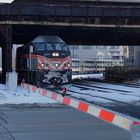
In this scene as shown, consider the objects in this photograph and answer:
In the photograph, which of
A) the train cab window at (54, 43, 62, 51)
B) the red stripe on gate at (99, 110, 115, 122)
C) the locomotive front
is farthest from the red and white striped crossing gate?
the train cab window at (54, 43, 62, 51)

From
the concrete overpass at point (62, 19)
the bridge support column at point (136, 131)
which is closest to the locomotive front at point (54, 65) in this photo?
the concrete overpass at point (62, 19)

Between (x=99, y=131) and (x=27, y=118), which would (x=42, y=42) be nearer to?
(x=27, y=118)

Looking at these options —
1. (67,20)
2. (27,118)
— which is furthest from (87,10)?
(27,118)

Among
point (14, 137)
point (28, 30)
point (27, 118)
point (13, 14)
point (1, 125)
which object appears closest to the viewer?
point (14, 137)

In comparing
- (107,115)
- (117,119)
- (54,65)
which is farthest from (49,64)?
(117,119)

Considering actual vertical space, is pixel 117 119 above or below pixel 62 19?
below

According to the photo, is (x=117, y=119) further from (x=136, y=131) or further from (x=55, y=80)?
(x=55, y=80)

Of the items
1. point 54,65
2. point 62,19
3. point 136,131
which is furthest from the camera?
point 62,19

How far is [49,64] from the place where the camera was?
3503cm

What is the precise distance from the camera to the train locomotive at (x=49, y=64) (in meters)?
34.3

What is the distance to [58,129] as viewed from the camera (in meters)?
12.3

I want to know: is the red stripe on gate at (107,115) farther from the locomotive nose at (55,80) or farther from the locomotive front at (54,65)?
the locomotive nose at (55,80)

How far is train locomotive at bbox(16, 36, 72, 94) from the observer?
3434 centimetres

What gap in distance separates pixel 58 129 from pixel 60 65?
75.0ft
